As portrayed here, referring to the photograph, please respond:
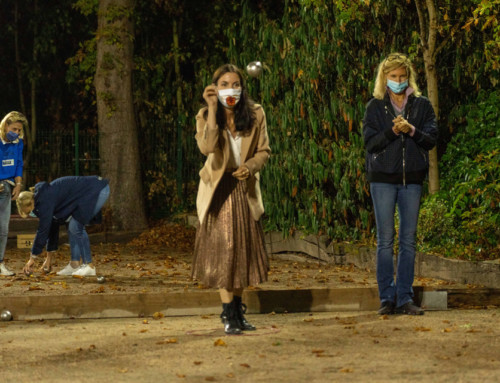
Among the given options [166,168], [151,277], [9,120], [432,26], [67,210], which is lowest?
[151,277]

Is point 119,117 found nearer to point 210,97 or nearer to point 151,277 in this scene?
point 151,277

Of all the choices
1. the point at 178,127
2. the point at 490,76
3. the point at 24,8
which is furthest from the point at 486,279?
the point at 24,8

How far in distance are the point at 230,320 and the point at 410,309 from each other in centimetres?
178

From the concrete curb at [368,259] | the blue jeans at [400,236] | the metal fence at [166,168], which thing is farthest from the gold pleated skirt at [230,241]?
the metal fence at [166,168]

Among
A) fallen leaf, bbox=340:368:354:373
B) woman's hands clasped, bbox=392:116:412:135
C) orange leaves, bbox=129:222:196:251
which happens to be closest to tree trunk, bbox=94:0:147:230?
orange leaves, bbox=129:222:196:251

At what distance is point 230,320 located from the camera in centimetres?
815

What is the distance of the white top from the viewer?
8203 mm

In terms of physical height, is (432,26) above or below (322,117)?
above

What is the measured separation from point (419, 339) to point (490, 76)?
644 cm

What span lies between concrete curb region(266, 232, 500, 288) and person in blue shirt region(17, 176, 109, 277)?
3.23m

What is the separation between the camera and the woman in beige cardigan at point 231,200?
321 inches

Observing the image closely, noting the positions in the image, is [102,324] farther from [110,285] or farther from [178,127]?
[178,127]

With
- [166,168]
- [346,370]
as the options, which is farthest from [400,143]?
[166,168]

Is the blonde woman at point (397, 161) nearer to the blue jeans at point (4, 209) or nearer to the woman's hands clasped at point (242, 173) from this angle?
the woman's hands clasped at point (242, 173)
